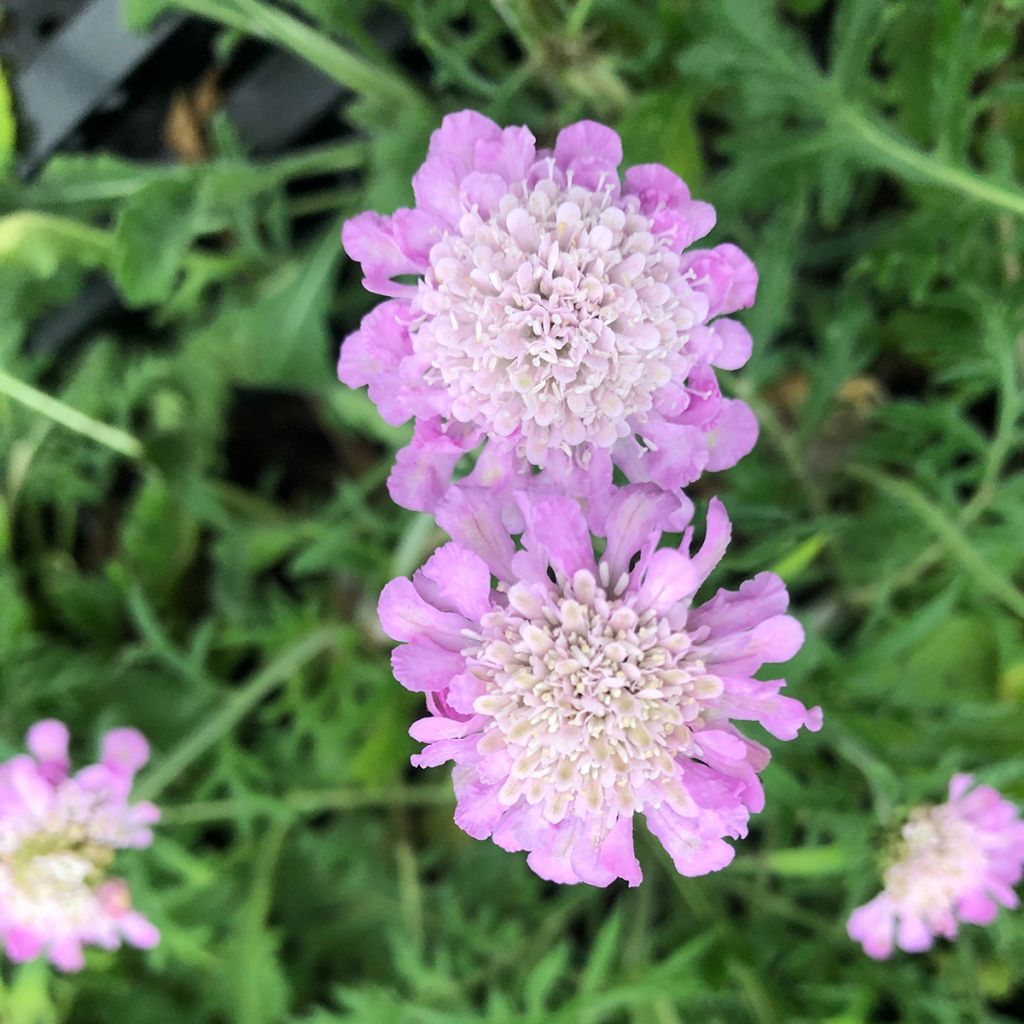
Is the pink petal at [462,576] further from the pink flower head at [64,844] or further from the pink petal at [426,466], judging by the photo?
the pink flower head at [64,844]

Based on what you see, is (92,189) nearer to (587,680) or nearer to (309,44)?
(309,44)

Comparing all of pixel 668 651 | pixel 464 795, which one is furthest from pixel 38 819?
pixel 668 651

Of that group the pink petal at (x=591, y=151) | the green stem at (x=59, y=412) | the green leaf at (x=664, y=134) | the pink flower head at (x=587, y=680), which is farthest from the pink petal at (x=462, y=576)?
the green stem at (x=59, y=412)

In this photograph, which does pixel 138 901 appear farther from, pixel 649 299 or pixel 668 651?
pixel 649 299

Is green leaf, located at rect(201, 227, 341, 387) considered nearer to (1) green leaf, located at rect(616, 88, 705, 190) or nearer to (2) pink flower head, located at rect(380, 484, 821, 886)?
(1) green leaf, located at rect(616, 88, 705, 190)

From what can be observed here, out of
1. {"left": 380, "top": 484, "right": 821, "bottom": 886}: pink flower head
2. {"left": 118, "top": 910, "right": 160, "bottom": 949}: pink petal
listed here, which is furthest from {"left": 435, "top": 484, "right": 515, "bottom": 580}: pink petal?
{"left": 118, "top": 910, "right": 160, "bottom": 949}: pink petal

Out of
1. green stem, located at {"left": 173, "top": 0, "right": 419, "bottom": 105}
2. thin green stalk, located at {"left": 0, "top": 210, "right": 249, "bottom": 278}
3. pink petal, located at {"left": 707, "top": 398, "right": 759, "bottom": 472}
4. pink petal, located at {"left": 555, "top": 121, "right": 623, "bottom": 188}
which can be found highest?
green stem, located at {"left": 173, "top": 0, "right": 419, "bottom": 105}

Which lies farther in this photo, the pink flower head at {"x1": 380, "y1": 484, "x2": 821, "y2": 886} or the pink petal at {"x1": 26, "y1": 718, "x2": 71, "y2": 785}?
the pink petal at {"x1": 26, "y1": 718, "x2": 71, "y2": 785}
